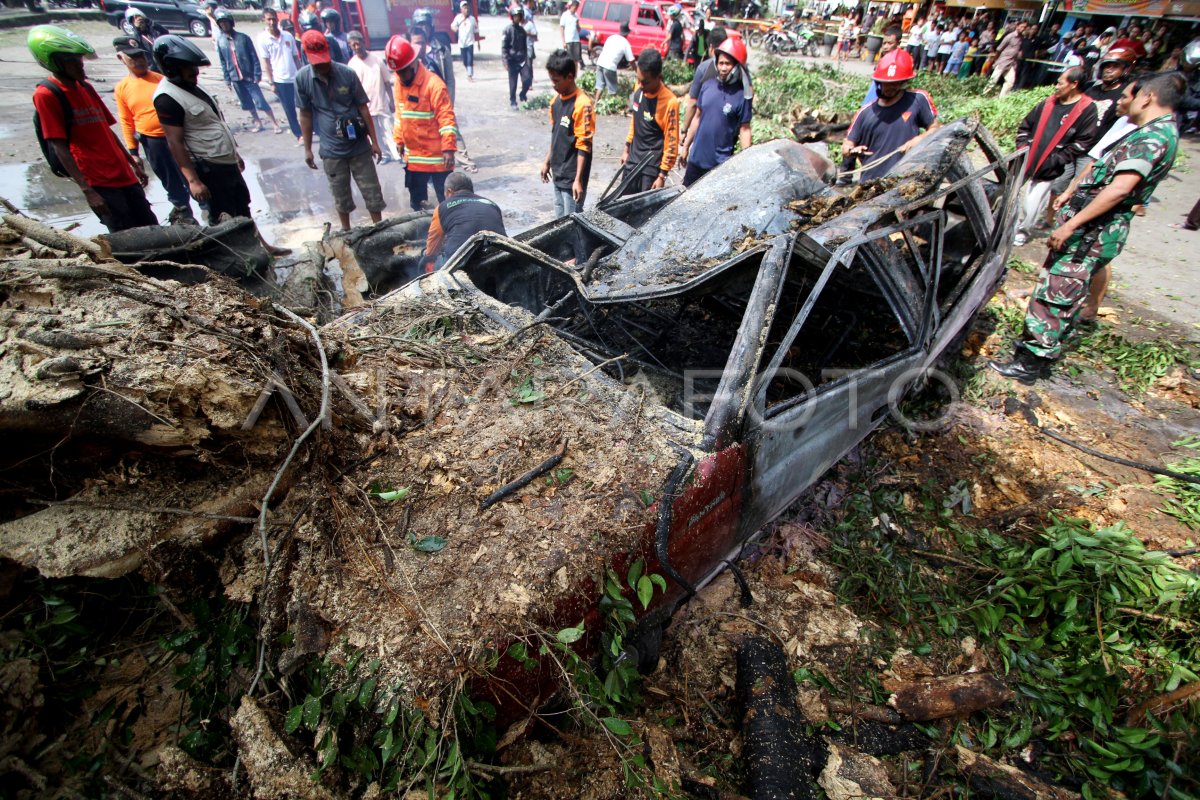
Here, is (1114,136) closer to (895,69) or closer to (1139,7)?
(895,69)

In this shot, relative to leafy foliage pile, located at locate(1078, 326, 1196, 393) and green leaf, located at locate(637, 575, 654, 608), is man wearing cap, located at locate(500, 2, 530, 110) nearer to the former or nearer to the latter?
leafy foliage pile, located at locate(1078, 326, 1196, 393)

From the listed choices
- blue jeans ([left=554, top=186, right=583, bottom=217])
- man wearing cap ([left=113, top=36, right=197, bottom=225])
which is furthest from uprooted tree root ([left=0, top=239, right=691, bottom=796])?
blue jeans ([left=554, top=186, right=583, bottom=217])

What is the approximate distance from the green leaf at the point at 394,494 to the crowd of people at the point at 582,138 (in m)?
2.74

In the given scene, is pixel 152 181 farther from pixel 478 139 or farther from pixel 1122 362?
pixel 1122 362

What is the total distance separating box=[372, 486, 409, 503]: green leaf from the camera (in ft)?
6.49

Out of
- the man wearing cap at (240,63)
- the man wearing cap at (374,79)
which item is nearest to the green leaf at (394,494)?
the man wearing cap at (374,79)

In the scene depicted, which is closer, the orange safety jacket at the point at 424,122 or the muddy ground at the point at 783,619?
the muddy ground at the point at 783,619

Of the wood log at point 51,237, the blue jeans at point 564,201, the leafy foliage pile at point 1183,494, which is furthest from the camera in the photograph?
the blue jeans at point 564,201

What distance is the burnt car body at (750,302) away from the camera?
224 cm

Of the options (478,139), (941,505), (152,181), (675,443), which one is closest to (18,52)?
(152,181)

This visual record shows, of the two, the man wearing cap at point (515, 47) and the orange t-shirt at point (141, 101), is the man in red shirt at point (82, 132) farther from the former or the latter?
the man wearing cap at point (515, 47)

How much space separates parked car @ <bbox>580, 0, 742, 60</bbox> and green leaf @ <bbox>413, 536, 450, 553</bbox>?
15.9 meters

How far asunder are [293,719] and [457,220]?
12.1 feet

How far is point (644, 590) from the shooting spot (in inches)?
75.5
